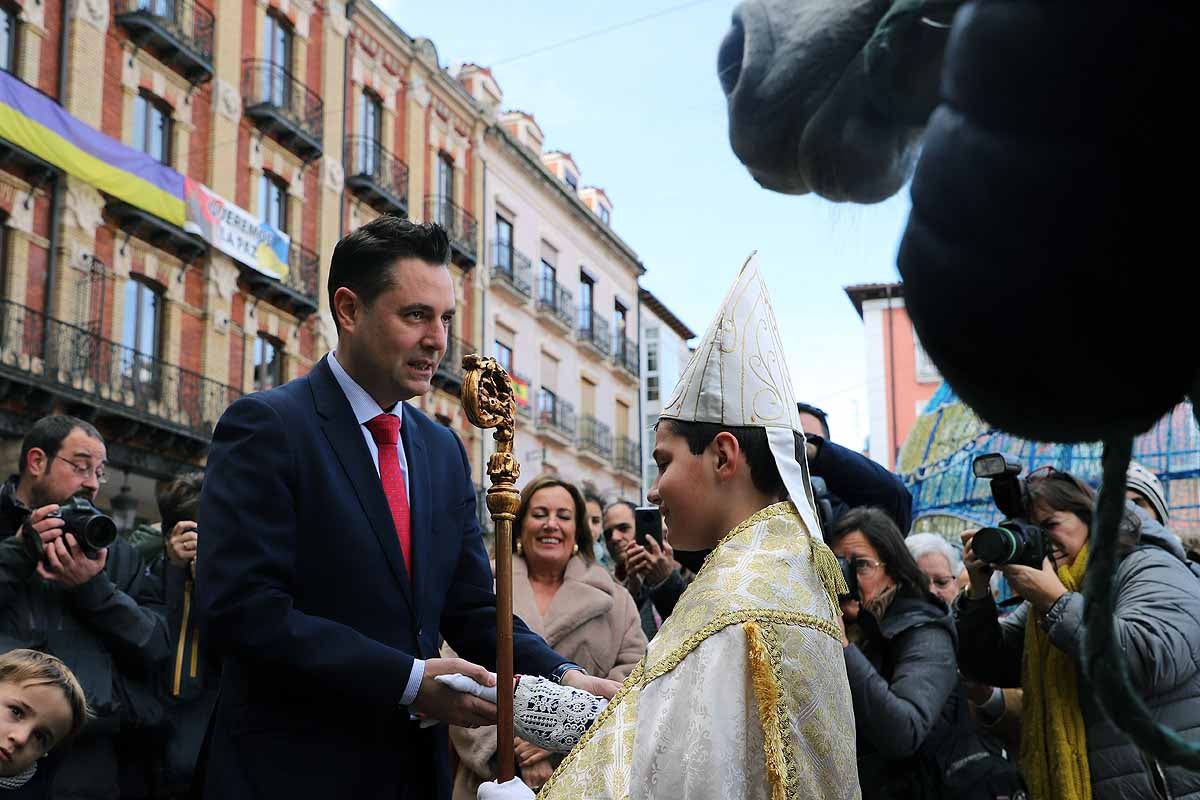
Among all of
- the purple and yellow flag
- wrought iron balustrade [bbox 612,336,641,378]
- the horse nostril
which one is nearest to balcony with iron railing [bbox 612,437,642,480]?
wrought iron balustrade [bbox 612,336,641,378]

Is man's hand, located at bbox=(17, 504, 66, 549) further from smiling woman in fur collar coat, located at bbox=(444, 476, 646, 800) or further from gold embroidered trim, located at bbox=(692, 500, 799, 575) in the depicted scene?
gold embroidered trim, located at bbox=(692, 500, 799, 575)

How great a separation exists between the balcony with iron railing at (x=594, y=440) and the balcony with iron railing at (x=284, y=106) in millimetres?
12163

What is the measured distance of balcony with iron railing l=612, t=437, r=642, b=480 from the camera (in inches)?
1463

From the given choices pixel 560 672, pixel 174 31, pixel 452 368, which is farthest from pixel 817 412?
pixel 452 368

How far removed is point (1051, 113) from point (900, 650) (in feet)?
11.6

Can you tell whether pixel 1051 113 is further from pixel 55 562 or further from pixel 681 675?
pixel 55 562

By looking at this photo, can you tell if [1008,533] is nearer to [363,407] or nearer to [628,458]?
[363,407]

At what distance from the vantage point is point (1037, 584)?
3.81 m

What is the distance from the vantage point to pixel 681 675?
8.24 ft

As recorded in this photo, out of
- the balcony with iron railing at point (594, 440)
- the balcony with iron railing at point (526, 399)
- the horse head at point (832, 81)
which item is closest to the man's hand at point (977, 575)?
the horse head at point (832, 81)

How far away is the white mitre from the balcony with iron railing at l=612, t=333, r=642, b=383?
112 feet

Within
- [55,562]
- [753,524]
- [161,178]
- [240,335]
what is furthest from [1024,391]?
[240,335]

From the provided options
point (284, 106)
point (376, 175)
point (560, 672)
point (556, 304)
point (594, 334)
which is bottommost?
point (560, 672)

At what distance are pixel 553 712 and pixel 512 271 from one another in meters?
29.0
